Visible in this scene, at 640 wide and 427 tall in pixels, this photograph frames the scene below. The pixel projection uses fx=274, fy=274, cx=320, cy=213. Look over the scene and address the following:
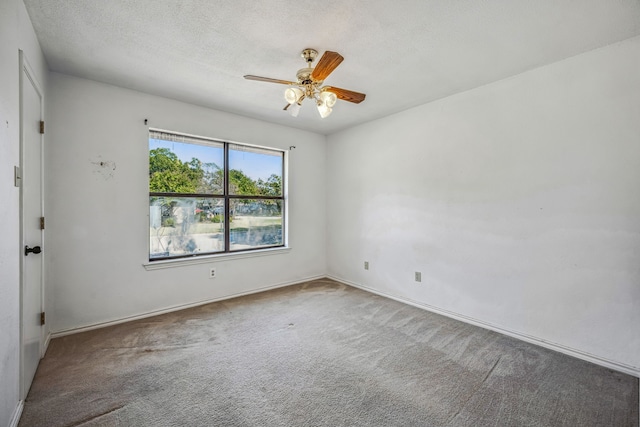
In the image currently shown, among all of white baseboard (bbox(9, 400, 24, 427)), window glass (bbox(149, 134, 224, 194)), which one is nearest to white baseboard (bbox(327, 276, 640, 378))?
window glass (bbox(149, 134, 224, 194))

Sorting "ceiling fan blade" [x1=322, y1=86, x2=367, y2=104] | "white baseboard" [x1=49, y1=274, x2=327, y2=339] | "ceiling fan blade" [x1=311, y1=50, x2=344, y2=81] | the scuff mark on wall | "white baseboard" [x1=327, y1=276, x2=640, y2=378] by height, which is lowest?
"white baseboard" [x1=327, y1=276, x2=640, y2=378]

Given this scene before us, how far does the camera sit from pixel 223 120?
144 inches

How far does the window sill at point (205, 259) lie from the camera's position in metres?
3.16

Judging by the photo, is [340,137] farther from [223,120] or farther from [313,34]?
[313,34]

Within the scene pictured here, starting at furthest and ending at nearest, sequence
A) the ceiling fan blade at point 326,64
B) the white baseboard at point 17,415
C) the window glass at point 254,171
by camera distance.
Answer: the window glass at point 254,171 < the ceiling fan blade at point 326,64 < the white baseboard at point 17,415

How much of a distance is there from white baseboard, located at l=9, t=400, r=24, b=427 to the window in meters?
1.67

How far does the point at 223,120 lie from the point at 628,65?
398cm

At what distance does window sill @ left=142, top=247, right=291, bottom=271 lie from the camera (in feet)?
10.4

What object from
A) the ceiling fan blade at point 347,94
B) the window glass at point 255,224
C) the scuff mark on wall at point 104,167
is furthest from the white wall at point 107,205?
the ceiling fan blade at point 347,94

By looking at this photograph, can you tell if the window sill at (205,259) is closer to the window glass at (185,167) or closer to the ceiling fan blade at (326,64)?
the window glass at (185,167)

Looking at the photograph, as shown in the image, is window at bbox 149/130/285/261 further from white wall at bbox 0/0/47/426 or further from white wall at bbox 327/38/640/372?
white wall at bbox 327/38/640/372

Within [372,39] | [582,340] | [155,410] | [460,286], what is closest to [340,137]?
[372,39]

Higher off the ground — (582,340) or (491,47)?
(491,47)

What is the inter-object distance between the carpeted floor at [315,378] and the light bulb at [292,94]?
2078 millimetres
